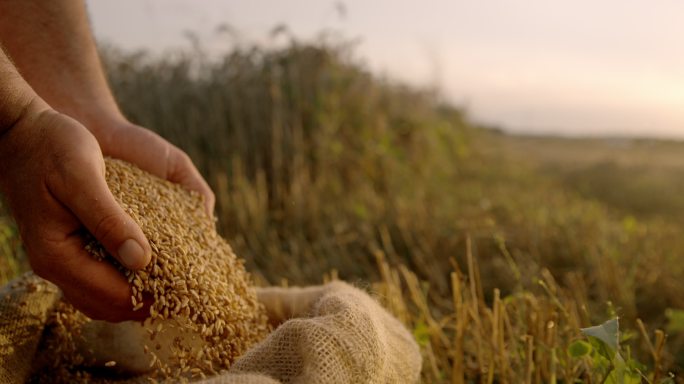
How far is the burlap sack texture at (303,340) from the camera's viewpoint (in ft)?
4.59

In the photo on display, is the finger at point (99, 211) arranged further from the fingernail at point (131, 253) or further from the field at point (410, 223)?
the field at point (410, 223)

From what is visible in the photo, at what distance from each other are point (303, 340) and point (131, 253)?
1.32 feet

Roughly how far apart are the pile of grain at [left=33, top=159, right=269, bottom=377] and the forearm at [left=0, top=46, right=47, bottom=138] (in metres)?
0.25

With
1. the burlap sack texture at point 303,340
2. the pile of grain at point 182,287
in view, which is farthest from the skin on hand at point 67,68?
the burlap sack texture at point 303,340

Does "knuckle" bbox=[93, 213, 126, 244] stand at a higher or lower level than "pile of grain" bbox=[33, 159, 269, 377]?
higher

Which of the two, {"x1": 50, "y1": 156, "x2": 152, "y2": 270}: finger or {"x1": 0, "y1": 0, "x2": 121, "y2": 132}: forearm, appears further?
{"x1": 0, "y1": 0, "x2": 121, "y2": 132}: forearm

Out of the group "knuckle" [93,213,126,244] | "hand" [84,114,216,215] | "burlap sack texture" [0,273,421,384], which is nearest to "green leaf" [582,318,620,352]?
"burlap sack texture" [0,273,421,384]

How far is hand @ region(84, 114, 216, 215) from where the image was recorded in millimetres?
2000

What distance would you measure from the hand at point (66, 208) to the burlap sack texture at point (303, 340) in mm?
305

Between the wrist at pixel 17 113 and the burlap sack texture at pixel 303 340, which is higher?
the wrist at pixel 17 113

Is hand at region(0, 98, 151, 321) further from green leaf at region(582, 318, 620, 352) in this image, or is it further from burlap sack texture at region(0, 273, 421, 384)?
green leaf at region(582, 318, 620, 352)

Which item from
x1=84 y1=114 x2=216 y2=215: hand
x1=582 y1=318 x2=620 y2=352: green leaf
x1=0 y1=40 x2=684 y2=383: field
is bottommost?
x1=0 y1=40 x2=684 y2=383: field

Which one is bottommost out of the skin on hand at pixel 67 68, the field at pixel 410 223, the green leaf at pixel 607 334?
the field at pixel 410 223

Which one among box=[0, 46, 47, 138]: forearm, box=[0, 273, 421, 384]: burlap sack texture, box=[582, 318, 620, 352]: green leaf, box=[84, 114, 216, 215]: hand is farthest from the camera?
box=[84, 114, 216, 215]: hand
